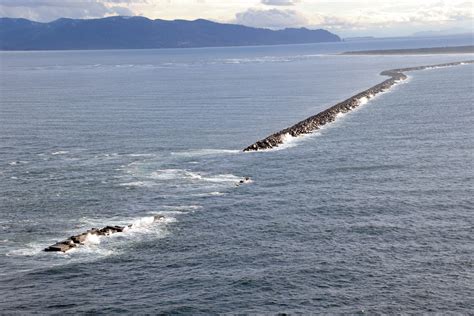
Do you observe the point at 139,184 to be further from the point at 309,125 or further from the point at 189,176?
the point at 309,125

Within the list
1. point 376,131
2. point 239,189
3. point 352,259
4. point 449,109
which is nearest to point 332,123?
point 376,131

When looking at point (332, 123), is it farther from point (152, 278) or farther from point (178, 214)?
point (152, 278)

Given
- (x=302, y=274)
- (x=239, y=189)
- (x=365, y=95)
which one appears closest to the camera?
(x=302, y=274)

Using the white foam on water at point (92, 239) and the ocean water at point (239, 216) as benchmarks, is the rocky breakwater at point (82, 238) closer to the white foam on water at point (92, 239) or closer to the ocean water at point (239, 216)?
the white foam on water at point (92, 239)

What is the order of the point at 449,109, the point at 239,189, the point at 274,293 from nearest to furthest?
the point at 274,293 → the point at 239,189 → the point at 449,109

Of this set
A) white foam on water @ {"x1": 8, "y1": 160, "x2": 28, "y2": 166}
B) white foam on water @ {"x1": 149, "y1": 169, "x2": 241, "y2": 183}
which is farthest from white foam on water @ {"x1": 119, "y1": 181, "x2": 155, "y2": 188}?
white foam on water @ {"x1": 8, "y1": 160, "x2": 28, "y2": 166}

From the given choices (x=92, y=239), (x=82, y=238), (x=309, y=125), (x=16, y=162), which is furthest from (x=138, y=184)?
(x=309, y=125)
